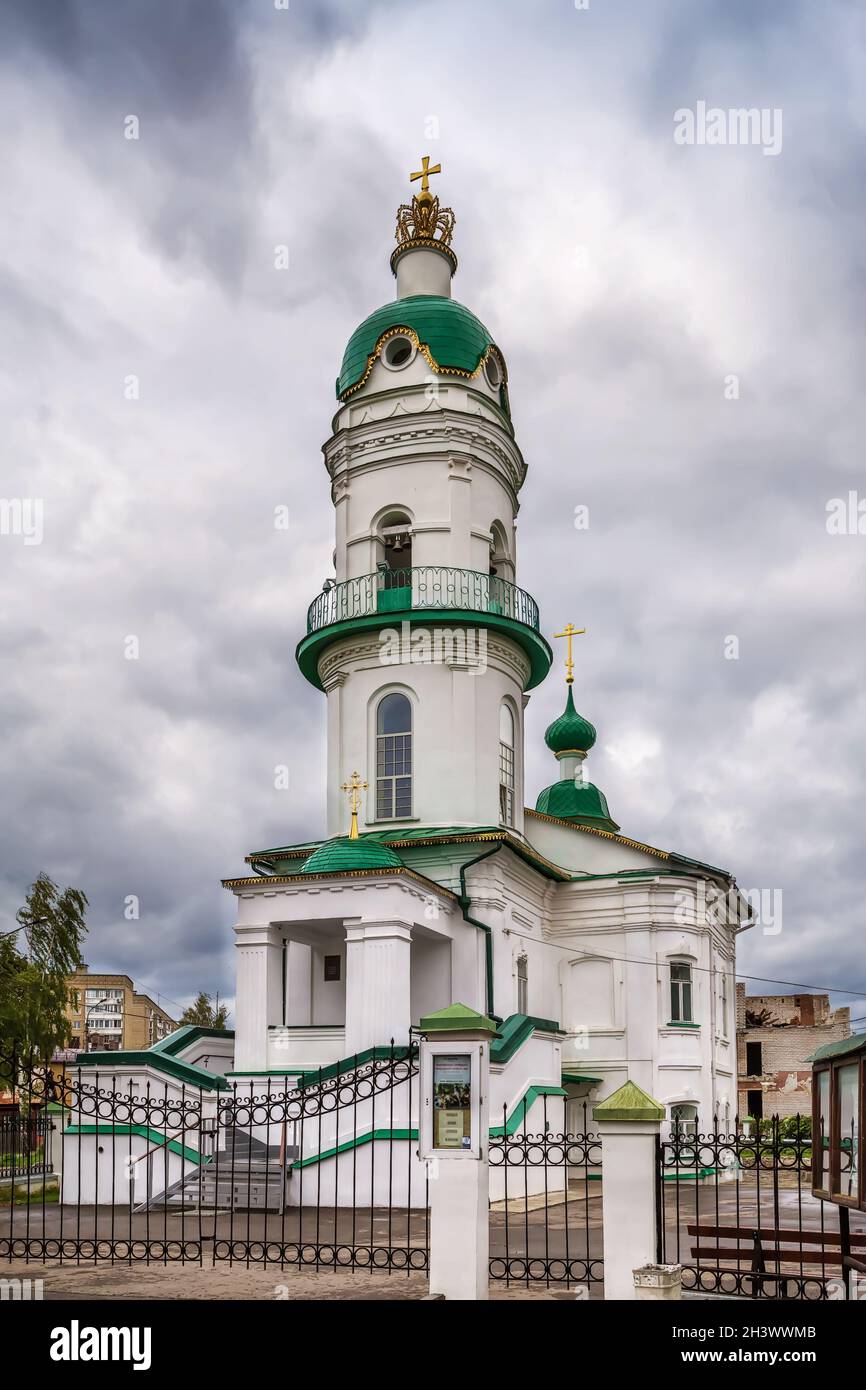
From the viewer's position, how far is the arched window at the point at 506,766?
26828mm

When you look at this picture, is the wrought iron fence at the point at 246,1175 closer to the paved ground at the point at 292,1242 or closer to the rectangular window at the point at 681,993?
the paved ground at the point at 292,1242

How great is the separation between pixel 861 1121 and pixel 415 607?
1919cm

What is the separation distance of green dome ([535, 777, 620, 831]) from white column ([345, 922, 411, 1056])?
15.6 m

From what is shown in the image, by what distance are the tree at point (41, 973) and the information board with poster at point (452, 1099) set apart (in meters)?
13.6

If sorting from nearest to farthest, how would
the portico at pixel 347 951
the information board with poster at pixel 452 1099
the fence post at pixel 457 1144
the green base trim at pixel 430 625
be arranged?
the fence post at pixel 457 1144
the information board with poster at pixel 452 1099
the portico at pixel 347 951
the green base trim at pixel 430 625

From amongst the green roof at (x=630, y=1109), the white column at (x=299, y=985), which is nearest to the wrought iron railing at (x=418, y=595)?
the white column at (x=299, y=985)

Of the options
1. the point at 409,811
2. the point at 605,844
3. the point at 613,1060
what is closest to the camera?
the point at 409,811

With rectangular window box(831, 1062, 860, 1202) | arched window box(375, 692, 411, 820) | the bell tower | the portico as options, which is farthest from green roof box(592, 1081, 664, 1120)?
arched window box(375, 692, 411, 820)

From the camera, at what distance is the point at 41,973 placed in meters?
28.0

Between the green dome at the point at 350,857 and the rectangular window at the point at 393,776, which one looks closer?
the green dome at the point at 350,857

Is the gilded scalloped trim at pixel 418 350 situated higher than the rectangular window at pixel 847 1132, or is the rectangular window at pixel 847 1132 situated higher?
the gilded scalloped trim at pixel 418 350

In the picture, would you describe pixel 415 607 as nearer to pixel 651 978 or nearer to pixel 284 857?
pixel 284 857

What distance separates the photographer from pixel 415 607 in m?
26.1
